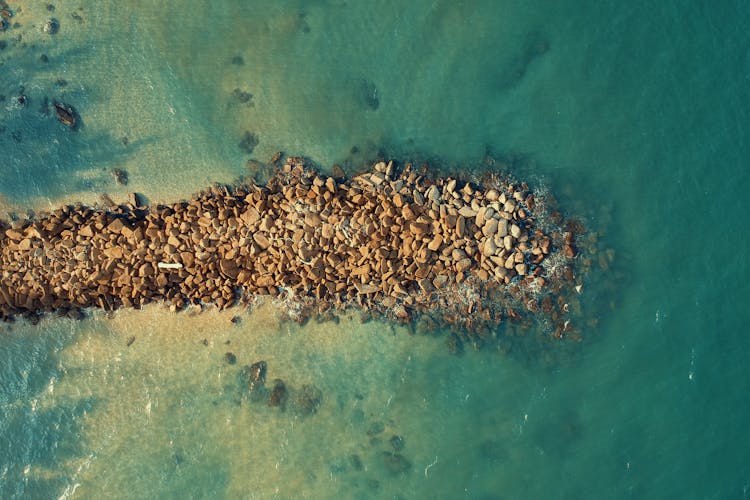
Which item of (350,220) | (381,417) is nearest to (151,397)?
(381,417)

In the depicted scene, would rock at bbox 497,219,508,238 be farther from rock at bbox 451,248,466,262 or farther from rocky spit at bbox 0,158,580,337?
rock at bbox 451,248,466,262

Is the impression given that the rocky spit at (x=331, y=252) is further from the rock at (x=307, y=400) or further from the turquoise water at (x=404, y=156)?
the rock at (x=307, y=400)

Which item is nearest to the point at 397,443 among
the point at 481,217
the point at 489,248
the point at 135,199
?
the point at 489,248

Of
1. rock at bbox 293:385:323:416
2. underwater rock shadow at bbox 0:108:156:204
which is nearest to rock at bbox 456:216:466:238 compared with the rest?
rock at bbox 293:385:323:416

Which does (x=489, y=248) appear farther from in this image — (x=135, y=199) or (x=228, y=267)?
(x=135, y=199)

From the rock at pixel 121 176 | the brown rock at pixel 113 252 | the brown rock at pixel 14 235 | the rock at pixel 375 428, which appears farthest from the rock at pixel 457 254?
the brown rock at pixel 14 235

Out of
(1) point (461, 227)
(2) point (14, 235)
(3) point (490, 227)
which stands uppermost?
(3) point (490, 227)

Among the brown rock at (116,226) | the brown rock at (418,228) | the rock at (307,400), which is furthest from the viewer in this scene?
the rock at (307,400)

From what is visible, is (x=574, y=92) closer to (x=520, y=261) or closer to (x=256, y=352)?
(x=520, y=261)
